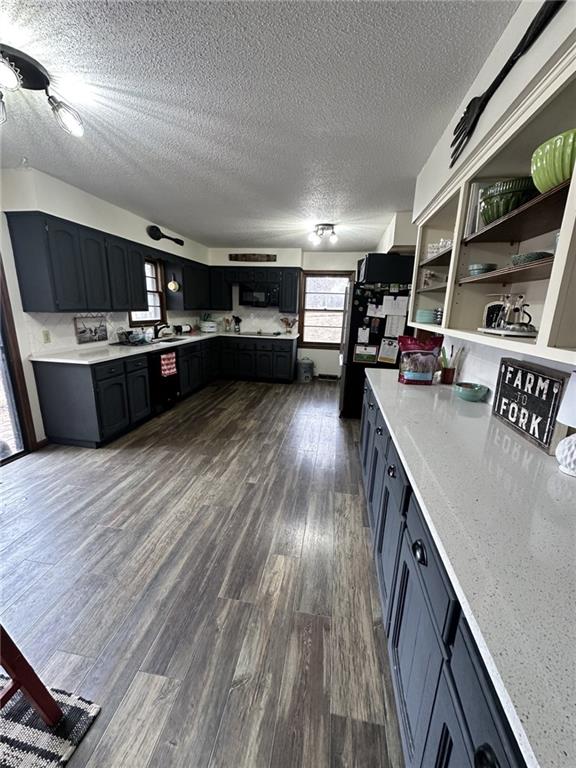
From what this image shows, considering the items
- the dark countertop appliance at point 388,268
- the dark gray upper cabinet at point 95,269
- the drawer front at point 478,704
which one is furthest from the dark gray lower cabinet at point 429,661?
the dark gray upper cabinet at point 95,269

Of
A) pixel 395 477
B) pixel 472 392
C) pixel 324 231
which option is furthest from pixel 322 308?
pixel 395 477

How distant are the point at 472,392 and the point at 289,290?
4240 mm

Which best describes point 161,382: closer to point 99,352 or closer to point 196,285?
point 99,352

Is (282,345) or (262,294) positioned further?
(262,294)

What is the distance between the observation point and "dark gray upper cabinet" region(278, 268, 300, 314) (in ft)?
17.9

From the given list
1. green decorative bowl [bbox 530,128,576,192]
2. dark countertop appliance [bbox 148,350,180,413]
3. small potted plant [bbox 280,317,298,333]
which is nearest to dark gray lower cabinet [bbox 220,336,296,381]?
small potted plant [bbox 280,317,298,333]

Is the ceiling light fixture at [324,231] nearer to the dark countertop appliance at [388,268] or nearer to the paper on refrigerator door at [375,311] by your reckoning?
the dark countertop appliance at [388,268]

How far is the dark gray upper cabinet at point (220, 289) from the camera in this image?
18.7ft

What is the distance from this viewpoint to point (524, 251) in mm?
1608

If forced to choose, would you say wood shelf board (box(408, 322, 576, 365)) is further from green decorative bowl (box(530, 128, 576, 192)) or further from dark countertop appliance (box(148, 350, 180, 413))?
dark countertop appliance (box(148, 350, 180, 413))

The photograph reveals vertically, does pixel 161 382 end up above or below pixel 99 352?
below

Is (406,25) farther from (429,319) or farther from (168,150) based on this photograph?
(168,150)

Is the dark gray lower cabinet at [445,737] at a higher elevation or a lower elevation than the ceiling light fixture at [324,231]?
lower

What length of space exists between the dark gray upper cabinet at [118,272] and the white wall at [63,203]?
0.51 ft
